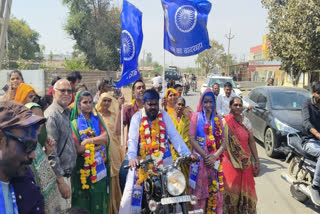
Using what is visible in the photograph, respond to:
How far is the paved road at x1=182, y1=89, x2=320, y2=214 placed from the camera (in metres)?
4.58

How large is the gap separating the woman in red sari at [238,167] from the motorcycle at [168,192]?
1.50m

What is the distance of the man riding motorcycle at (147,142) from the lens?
126 inches

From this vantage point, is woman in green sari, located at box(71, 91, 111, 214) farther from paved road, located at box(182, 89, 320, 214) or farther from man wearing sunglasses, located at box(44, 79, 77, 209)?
paved road, located at box(182, 89, 320, 214)

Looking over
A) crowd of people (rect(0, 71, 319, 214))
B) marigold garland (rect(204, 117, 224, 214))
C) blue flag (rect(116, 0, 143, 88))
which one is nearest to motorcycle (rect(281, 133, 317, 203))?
crowd of people (rect(0, 71, 319, 214))

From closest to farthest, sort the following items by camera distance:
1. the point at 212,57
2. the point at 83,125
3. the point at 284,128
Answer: the point at 83,125 → the point at 284,128 → the point at 212,57

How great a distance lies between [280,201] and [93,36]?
84.7 feet

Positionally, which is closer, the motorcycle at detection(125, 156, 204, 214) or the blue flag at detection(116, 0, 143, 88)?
the motorcycle at detection(125, 156, 204, 214)

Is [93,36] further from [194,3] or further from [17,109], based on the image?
[17,109]

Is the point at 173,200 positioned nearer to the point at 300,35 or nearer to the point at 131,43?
the point at 131,43

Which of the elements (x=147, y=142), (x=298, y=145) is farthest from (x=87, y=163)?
(x=298, y=145)

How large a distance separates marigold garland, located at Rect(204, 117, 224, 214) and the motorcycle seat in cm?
163

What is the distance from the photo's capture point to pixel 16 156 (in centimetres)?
145

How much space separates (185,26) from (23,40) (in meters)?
45.4

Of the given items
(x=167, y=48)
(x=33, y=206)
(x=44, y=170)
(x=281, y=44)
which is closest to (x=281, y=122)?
(x=167, y=48)
